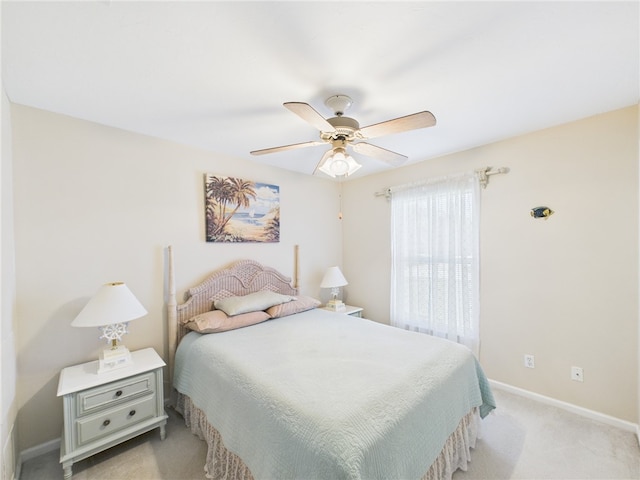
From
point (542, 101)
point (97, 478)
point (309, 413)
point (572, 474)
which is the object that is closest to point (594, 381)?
point (572, 474)

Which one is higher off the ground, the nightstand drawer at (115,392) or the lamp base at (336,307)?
the lamp base at (336,307)

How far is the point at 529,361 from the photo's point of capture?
248cm

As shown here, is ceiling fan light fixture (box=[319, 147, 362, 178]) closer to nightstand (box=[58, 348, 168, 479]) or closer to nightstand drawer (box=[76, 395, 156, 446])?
nightstand (box=[58, 348, 168, 479])

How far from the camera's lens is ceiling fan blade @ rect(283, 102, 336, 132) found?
1404 millimetres

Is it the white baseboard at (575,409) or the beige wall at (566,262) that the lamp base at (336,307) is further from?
the white baseboard at (575,409)

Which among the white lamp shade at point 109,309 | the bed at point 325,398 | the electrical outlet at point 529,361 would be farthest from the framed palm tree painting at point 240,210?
the electrical outlet at point 529,361

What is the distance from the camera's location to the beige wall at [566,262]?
2043 millimetres

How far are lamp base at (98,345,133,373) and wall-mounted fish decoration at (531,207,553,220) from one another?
11.5 ft

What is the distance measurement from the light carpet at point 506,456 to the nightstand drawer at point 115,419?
206mm

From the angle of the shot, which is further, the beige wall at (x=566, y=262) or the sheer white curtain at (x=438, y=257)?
the sheer white curtain at (x=438, y=257)

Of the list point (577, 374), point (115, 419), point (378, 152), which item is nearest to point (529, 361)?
point (577, 374)

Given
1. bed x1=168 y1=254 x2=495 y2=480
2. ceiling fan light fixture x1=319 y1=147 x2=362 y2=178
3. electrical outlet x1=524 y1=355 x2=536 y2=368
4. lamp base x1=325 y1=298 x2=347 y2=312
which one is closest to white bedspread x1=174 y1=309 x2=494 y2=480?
bed x1=168 y1=254 x2=495 y2=480

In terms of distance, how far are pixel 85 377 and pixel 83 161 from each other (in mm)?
1574

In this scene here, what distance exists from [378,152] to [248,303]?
1.79 metres
